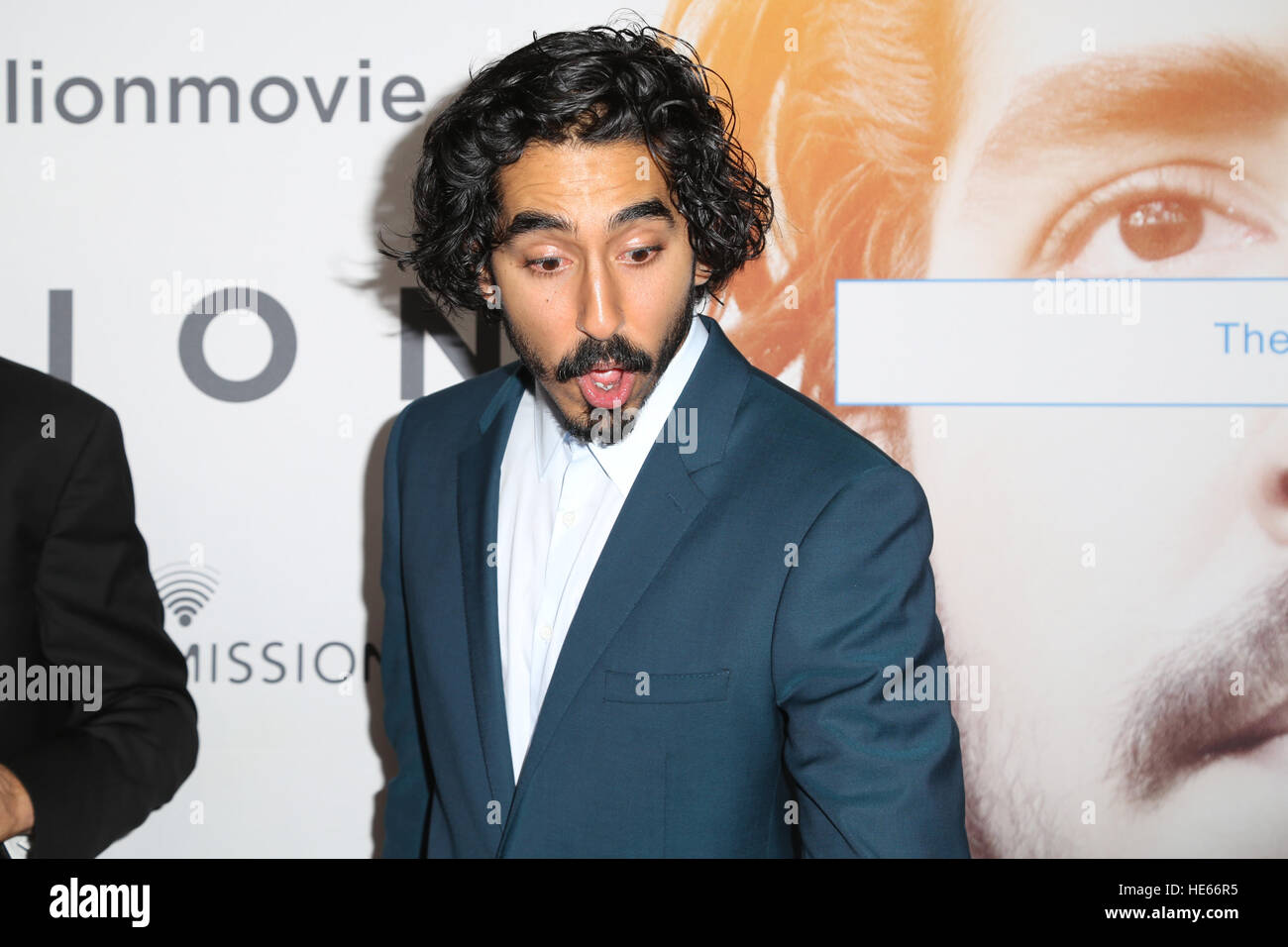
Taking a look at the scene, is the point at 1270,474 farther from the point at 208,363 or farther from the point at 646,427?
the point at 208,363

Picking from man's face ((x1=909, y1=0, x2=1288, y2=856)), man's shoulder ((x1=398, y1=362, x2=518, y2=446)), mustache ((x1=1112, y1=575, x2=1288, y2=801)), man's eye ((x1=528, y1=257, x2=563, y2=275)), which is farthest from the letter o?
mustache ((x1=1112, y1=575, x2=1288, y2=801))

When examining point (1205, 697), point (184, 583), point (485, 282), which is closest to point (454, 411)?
point (485, 282)

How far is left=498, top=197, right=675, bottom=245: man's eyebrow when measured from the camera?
4.48ft

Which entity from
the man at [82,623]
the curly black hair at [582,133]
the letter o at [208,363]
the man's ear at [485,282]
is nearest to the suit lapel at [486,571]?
the man's ear at [485,282]

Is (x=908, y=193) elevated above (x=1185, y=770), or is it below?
above

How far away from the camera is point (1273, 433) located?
2.16 m

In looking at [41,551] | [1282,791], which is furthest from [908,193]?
[41,551]

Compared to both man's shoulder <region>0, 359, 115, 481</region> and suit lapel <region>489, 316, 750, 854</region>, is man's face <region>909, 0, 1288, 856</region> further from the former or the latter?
man's shoulder <region>0, 359, 115, 481</region>

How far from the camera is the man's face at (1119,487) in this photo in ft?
6.97

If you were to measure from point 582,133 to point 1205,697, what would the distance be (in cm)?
166

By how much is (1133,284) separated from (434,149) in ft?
4.49

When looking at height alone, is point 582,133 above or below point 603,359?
above

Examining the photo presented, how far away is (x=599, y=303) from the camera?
4.42ft
